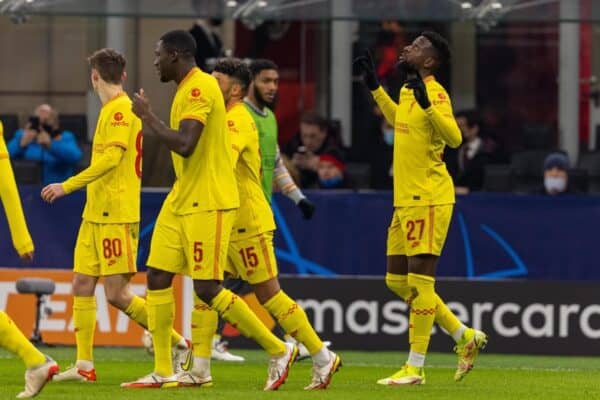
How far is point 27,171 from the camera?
19.7 meters

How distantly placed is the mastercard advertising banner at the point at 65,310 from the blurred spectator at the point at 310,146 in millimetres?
3192

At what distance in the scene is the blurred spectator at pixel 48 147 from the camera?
19.5 metres

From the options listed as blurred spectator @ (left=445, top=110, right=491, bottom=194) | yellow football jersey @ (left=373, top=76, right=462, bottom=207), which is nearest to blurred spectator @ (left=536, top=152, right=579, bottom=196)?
blurred spectator @ (left=445, top=110, right=491, bottom=194)

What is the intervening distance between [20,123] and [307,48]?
3.52 meters

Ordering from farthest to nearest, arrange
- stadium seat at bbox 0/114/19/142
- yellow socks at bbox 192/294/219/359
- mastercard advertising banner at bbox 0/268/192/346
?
stadium seat at bbox 0/114/19/142, mastercard advertising banner at bbox 0/268/192/346, yellow socks at bbox 192/294/219/359

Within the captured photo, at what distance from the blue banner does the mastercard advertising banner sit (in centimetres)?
158

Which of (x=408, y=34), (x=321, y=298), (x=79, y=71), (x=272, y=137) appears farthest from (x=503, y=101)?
(x=272, y=137)

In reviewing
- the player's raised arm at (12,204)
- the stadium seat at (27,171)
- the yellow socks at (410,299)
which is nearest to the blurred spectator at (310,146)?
the stadium seat at (27,171)

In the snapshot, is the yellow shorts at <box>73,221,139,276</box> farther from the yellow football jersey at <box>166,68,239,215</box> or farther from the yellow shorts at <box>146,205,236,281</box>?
the yellow football jersey at <box>166,68,239,215</box>

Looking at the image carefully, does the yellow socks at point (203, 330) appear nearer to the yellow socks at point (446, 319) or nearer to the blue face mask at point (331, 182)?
the yellow socks at point (446, 319)

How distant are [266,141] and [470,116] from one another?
22.1 ft

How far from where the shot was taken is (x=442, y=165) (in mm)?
13039

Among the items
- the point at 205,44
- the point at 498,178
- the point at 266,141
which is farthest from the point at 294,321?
the point at 498,178

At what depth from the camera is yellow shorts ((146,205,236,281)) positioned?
465 inches
